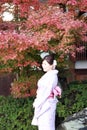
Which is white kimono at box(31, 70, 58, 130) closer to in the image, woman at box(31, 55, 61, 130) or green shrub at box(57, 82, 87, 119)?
woman at box(31, 55, 61, 130)

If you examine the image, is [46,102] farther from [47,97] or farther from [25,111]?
[25,111]

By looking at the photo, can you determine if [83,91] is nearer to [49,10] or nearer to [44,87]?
[49,10]

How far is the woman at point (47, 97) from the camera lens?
6172 mm

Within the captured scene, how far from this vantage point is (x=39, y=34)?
281 inches

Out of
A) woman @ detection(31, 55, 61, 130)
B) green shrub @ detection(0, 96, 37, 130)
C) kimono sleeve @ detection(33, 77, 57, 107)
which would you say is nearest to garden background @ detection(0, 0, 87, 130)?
green shrub @ detection(0, 96, 37, 130)

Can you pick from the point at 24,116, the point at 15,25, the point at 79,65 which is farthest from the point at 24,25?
the point at 79,65

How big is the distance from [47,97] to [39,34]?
1420 millimetres

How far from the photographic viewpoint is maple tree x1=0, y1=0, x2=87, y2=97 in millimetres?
7113

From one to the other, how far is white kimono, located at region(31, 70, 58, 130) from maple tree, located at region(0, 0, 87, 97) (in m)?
0.97

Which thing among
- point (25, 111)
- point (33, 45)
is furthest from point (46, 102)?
point (25, 111)

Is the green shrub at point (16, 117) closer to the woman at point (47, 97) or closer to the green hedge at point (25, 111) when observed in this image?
the green hedge at point (25, 111)

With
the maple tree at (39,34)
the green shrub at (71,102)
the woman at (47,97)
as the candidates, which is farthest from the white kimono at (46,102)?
the green shrub at (71,102)

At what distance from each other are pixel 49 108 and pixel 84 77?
660cm

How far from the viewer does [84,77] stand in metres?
12.7
